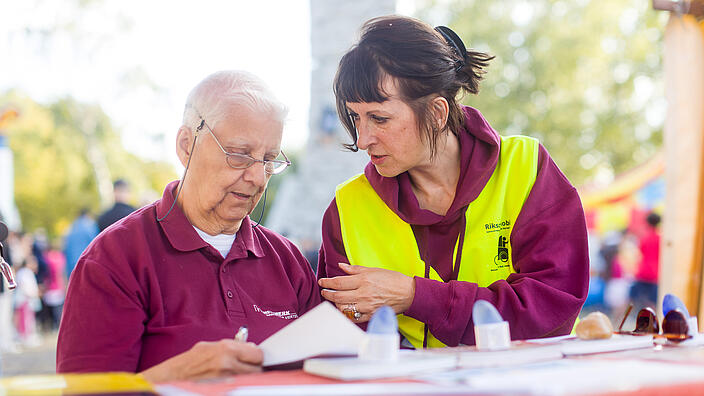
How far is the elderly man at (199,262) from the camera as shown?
69.4 inches

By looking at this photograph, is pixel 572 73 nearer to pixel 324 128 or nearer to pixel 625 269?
pixel 625 269

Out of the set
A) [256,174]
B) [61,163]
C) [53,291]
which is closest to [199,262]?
[256,174]

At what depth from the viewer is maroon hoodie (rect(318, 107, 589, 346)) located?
2047mm

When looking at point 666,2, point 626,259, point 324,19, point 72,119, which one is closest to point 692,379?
point 666,2

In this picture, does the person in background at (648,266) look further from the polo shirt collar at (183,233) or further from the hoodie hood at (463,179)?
the polo shirt collar at (183,233)

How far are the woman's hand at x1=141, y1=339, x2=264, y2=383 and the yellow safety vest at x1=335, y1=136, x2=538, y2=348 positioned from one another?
84cm

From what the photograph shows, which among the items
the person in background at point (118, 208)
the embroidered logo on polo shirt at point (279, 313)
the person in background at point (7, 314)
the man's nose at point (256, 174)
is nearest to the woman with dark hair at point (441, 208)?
the embroidered logo on polo shirt at point (279, 313)

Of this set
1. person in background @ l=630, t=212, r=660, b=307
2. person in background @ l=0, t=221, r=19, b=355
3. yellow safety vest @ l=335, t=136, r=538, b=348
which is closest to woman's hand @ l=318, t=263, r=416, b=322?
yellow safety vest @ l=335, t=136, r=538, b=348

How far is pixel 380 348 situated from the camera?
4.43 feet

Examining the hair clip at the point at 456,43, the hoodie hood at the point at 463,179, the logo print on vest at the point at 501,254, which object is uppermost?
the hair clip at the point at 456,43

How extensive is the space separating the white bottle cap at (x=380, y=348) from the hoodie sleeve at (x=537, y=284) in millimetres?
686

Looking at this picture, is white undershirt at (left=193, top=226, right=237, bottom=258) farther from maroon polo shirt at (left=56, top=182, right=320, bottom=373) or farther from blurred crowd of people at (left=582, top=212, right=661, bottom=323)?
blurred crowd of people at (left=582, top=212, right=661, bottom=323)

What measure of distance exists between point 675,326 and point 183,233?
1.35m

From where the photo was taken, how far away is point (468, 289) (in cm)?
206
